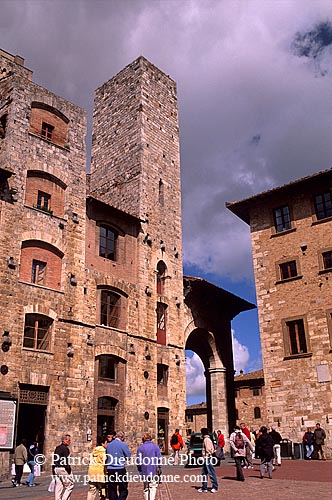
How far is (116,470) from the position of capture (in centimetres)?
947

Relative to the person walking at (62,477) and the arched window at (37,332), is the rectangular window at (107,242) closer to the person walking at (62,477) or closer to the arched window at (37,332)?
the arched window at (37,332)

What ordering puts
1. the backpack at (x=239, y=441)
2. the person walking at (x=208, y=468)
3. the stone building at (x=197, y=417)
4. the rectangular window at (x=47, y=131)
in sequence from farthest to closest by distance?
the stone building at (x=197, y=417)
the rectangular window at (x=47, y=131)
the backpack at (x=239, y=441)
the person walking at (x=208, y=468)

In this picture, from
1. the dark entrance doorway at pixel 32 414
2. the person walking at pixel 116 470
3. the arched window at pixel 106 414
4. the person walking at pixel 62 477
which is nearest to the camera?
the person walking at pixel 116 470

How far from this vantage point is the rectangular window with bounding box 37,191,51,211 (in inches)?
863

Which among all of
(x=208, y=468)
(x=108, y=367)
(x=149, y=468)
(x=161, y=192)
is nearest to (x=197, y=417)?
(x=161, y=192)

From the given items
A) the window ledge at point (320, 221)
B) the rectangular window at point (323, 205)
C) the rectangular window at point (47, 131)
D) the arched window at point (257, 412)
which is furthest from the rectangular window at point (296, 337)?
the arched window at point (257, 412)

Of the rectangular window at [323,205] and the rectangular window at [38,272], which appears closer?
the rectangular window at [38,272]

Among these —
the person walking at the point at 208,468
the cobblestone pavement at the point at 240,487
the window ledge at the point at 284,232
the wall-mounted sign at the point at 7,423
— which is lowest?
the cobblestone pavement at the point at 240,487

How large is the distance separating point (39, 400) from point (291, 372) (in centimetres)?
1146

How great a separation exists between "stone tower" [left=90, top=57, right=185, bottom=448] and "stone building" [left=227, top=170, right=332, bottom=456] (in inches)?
171

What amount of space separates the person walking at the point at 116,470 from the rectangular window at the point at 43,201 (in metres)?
14.0

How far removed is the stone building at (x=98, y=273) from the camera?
19875 millimetres

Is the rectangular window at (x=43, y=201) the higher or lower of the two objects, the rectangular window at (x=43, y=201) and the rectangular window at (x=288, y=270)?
the higher

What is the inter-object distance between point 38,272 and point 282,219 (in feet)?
41.9
